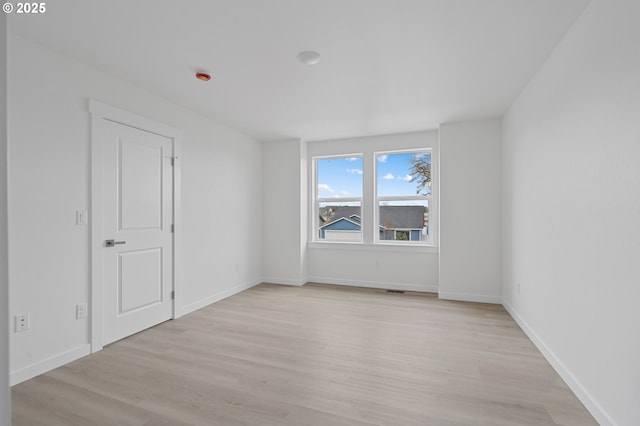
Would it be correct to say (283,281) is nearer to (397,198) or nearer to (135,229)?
(397,198)

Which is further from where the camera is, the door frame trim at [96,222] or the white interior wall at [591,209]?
the door frame trim at [96,222]

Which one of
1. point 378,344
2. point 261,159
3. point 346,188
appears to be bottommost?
point 378,344

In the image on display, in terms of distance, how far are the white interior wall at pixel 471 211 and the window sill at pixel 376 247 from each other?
0.34 metres

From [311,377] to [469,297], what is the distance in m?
2.91

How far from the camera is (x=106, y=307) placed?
9.27ft

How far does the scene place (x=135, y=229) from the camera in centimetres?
312

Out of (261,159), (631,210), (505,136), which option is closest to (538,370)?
(631,210)

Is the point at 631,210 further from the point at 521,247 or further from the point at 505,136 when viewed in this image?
the point at 505,136

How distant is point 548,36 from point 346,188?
11.4ft

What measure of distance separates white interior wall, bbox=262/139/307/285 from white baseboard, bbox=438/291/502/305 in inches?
89.4

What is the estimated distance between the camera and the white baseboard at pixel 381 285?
4699mm

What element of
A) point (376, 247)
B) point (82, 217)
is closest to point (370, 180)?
point (376, 247)

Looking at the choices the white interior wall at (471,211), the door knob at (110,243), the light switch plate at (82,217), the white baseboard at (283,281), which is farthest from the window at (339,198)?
the light switch plate at (82,217)

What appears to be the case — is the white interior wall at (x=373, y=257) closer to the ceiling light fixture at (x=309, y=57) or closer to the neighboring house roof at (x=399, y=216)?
the neighboring house roof at (x=399, y=216)
